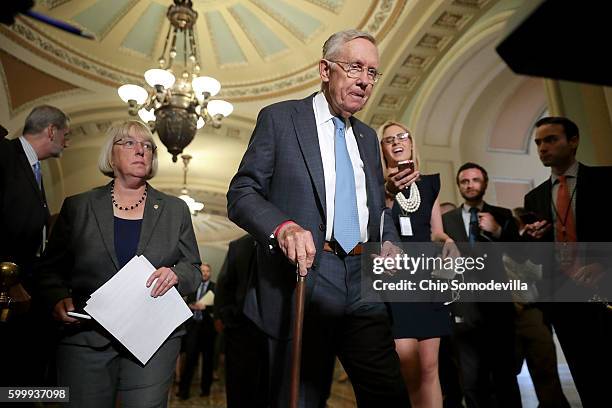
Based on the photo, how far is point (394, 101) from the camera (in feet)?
24.2

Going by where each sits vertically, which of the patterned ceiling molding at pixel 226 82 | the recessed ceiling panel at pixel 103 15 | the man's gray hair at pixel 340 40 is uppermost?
the recessed ceiling panel at pixel 103 15

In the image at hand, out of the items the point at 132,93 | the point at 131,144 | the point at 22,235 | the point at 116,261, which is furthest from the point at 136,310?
the point at 132,93

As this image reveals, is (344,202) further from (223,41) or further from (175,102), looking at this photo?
(223,41)

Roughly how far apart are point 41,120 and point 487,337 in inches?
119

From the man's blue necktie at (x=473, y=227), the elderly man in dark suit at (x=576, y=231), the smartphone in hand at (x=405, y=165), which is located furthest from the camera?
the man's blue necktie at (x=473, y=227)

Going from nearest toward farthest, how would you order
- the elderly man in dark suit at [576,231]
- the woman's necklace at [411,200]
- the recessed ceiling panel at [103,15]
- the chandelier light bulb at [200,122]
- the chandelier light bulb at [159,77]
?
1. the elderly man in dark suit at [576,231]
2. the woman's necklace at [411,200]
3. the chandelier light bulb at [159,77]
4. the chandelier light bulb at [200,122]
5. the recessed ceiling panel at [103,15]

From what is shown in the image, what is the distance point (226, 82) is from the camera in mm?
9172

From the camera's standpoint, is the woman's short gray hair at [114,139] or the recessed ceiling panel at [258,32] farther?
the recessed ceiling panel at [258,32]

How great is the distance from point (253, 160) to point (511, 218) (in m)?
2.08

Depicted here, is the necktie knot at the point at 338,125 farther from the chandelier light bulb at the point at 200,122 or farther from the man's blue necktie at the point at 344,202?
the chandelier light bulb at the point at 200,122

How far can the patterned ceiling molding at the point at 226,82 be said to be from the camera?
22.0 ft

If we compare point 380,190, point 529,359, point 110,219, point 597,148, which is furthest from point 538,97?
point 110,219

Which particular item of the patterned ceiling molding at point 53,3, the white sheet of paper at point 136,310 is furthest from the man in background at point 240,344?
the patterned ceiling molding at point 53,3

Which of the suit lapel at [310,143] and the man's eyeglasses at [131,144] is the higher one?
the man's eyeglasses at [131,144]
